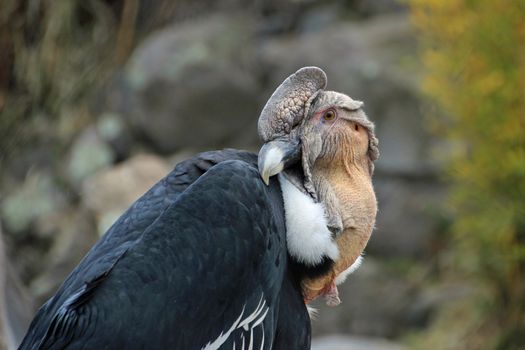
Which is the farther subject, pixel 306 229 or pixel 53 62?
pixel 53 62

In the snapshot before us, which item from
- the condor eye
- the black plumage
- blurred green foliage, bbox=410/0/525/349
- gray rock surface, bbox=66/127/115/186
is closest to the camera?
the black plumage

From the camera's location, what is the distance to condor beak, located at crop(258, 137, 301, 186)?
3.93 m

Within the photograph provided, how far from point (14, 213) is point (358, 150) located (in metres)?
6.83

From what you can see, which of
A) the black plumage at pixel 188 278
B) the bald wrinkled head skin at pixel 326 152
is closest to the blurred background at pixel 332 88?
the bald wrinkled head skin at pixel 326 152

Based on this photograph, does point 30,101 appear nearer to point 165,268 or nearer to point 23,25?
point 23,25

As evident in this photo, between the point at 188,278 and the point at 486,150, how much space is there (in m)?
4.61

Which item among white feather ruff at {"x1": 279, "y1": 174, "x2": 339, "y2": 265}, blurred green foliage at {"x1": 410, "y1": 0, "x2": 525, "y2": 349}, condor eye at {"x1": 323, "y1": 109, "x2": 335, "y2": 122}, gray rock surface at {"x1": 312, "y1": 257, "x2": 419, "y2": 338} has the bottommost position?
gray rock surface at {"x1": 312, "y1": 257, "x2": 419, "y2": 338}

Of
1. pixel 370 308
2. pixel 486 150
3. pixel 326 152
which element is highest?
pixel 326 152

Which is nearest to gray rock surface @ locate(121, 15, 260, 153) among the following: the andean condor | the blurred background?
the blurred background


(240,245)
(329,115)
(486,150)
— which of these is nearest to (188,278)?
(240,245)

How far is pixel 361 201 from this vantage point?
4.19m

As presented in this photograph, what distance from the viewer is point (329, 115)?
423 centimetres

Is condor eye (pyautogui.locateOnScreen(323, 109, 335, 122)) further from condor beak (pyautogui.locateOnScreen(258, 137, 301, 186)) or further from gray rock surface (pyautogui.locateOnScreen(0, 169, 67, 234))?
gray rock surface (pyautogui.locateOnScreen(0, 169, 67, 234))

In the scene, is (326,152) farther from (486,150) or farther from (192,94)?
(192,94)
